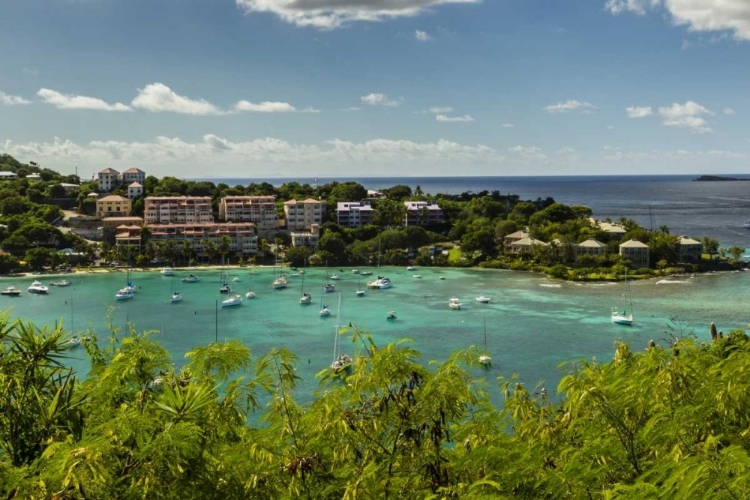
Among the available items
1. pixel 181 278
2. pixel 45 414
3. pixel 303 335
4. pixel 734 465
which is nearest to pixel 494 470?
pixel 734 465

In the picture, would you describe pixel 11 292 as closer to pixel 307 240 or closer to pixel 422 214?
pixel 307 240

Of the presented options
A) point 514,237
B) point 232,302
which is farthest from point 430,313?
point 514,237

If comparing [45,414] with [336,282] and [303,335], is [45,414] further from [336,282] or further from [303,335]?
[336,282]

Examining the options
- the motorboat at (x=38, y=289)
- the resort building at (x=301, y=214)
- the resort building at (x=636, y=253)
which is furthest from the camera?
the resort building at (x=301, y=214)

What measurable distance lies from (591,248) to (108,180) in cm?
5652

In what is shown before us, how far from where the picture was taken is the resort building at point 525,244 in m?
51.7

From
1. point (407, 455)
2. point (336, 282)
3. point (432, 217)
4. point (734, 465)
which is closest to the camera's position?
point (734, 465)

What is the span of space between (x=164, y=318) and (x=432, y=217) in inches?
1401

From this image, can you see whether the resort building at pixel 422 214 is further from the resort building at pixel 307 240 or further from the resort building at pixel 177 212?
the resort building at pixel 177 212

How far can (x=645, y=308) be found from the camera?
34000 millimetres

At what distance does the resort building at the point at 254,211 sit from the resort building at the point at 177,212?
2.11 meters

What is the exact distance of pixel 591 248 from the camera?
160ft

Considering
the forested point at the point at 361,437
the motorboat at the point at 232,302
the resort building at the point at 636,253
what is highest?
the forested point at the point at 361,437

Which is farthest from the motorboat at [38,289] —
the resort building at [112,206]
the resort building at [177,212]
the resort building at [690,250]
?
the resort building at [690,250]
